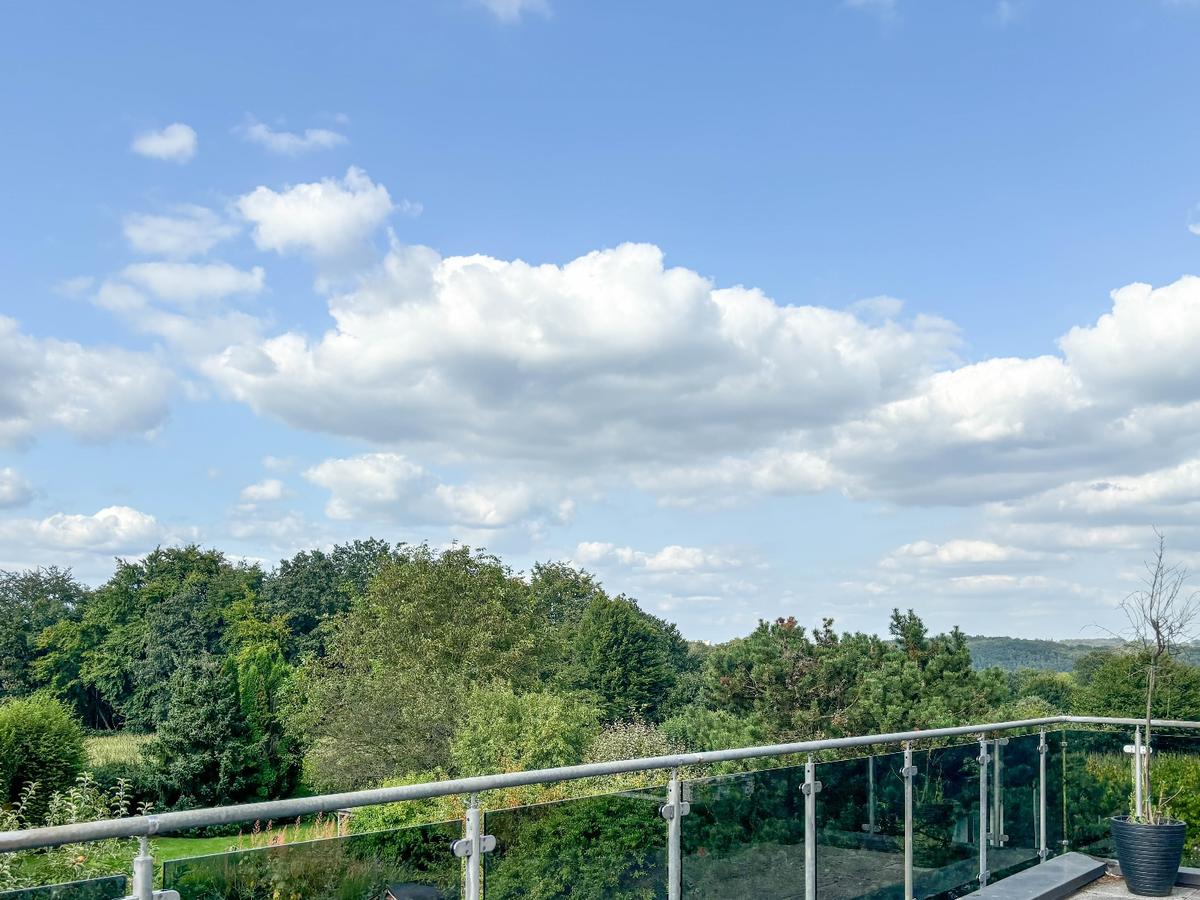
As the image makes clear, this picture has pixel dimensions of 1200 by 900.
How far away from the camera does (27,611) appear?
167 feet

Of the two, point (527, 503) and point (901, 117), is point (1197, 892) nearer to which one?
point (901, 117)

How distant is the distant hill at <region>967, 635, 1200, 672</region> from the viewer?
27.0 m

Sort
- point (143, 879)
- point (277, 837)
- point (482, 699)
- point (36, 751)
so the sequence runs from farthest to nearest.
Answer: point (36, 751) → point (482, 699) → point (277, 837) → point (143, 879)

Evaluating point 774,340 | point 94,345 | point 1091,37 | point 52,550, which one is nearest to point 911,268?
point 774,340

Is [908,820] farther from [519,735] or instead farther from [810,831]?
[519,735]

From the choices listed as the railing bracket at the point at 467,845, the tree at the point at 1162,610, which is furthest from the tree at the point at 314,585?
the railing bracket at the point at 467,845

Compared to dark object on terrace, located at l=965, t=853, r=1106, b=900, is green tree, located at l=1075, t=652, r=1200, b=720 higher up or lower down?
lower down

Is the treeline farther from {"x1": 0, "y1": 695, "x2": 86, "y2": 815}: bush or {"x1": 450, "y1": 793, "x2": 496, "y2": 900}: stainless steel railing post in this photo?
{"x1": 450, "y1": 793, "x2": 496, "y2": 900}: stainless steel railing post

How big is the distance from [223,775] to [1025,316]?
2566 cm

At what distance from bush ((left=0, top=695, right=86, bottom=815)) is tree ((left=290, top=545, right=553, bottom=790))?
586 cm

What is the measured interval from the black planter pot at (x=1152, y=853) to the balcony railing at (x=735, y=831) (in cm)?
64

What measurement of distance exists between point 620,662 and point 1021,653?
1548 cm

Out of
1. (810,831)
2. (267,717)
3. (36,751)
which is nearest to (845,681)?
(267,717)

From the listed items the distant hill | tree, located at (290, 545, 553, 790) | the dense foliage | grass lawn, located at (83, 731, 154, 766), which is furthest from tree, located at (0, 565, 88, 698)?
the distant hill
